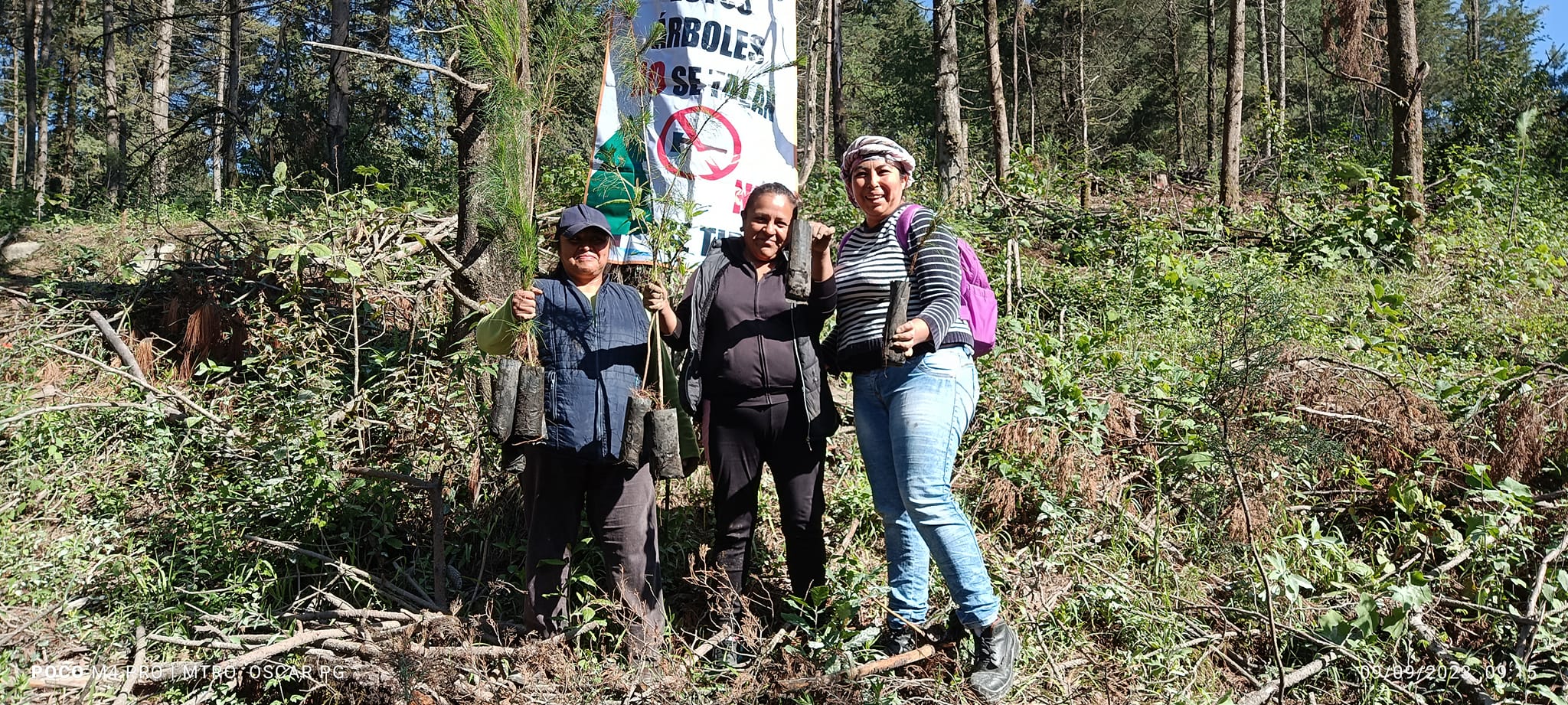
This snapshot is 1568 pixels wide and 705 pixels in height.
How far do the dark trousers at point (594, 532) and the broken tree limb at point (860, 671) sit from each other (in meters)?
0.56

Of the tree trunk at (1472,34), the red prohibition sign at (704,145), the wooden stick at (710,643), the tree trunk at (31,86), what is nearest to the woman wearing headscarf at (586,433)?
the wooden stick at (710,643)

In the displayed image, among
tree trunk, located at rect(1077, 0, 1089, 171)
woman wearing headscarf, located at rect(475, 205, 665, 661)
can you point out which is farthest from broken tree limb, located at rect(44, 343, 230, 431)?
tree trunk, located at rect(1077, 0, 1089, 171)

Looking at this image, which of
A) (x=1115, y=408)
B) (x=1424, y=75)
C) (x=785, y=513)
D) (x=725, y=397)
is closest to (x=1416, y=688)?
(x=1115, y=408)

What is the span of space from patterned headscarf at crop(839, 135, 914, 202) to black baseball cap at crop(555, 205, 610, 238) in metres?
0.89

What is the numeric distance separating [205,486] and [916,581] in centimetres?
337

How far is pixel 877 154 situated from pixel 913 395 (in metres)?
0.79

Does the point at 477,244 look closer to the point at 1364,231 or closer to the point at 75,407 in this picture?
the point at 75,407

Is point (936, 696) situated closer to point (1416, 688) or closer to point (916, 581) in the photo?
point (916, 581)

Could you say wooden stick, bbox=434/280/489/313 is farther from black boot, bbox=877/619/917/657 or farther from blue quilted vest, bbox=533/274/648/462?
black boot, bbox=877/619/917/657

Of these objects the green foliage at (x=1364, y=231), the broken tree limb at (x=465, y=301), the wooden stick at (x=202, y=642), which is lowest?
the wooden stick at (x=202, y=642)

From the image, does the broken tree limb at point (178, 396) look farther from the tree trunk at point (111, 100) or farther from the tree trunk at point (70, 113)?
the tree trunk at point (70, 113)

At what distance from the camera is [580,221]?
334 centimetres

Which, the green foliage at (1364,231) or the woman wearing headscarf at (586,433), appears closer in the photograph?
the woman wearing headscarf at (586,433)

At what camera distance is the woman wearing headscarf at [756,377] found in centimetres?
327
